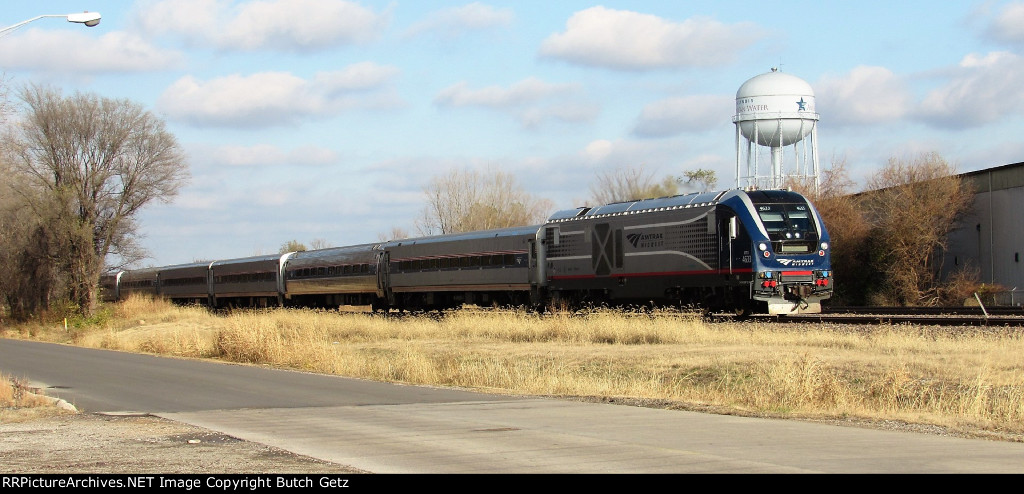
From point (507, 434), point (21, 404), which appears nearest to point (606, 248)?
point (21, 404)

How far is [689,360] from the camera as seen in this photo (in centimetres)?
1859

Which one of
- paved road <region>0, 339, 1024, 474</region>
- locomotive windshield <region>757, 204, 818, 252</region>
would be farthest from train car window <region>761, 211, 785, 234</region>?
paved road <region>0, 339, 1024, 474</region>

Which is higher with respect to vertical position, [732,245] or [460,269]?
[732,245]

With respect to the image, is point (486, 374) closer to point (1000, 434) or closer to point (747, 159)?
point (1000, 434)

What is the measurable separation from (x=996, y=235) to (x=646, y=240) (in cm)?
1973

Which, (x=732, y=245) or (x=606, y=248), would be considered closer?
(x=732, y=245)

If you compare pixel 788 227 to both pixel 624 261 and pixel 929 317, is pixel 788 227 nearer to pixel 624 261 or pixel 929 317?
pixel 929 317

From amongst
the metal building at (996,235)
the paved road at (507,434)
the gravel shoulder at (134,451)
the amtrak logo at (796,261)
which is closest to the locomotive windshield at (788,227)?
the amtrak logo at (796,261)

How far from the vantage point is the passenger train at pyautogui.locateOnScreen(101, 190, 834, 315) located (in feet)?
89.5

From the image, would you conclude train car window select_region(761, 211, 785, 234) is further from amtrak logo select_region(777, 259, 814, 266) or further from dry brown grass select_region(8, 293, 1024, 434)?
dry brown grass select_region(8, 293, 1024, 434)

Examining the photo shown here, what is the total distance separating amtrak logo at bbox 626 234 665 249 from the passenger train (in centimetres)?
3

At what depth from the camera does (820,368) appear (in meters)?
15.4

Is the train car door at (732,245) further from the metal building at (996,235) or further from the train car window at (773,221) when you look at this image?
the metal building at (996,235)
